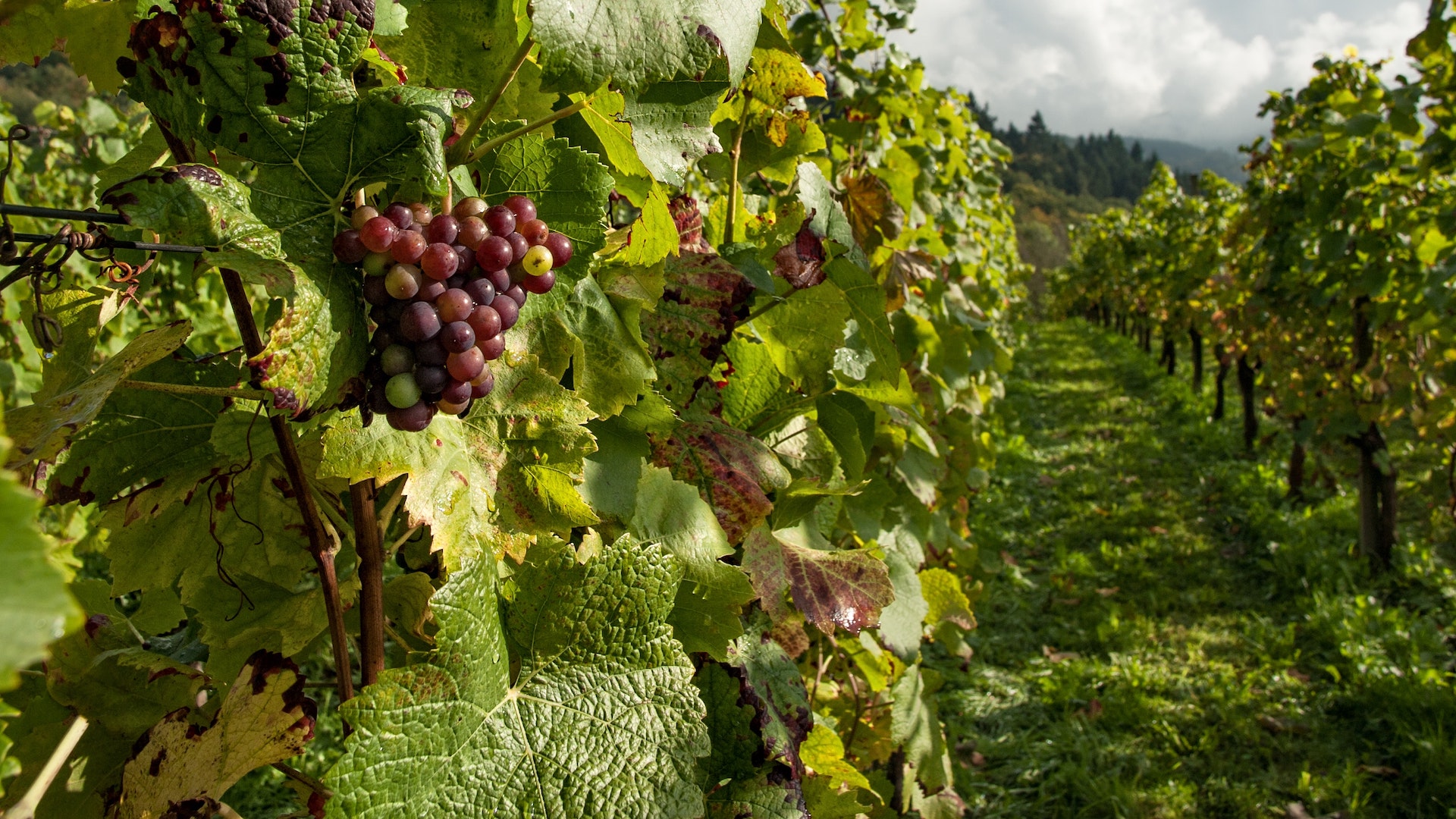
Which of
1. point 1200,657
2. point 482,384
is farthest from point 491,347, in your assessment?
point 1200,657

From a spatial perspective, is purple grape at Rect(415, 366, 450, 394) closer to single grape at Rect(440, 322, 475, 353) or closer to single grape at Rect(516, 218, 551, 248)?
single grape at Rect(440, 322, 475, 353)

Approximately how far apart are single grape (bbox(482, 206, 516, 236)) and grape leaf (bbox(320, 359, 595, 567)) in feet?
0.55

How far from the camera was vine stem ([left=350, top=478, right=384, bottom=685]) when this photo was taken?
0.92m

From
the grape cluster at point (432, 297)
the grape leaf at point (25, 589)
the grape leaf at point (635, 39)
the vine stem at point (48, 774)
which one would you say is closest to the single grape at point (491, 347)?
the grape cluster at point (432, 297)

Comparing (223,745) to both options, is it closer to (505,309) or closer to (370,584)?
(370,584)

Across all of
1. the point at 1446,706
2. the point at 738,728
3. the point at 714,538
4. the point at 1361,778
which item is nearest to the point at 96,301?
the point at 714,538

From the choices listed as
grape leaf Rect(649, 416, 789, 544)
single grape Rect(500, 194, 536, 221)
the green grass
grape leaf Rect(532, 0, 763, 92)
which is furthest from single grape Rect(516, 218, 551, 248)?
the green grass

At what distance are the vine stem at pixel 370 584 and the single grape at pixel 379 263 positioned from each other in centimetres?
31

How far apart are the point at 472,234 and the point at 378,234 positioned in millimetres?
69

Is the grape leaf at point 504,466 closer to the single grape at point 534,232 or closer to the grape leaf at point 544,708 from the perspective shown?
the grape leaf at point 544,708

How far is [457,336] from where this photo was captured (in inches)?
25.8

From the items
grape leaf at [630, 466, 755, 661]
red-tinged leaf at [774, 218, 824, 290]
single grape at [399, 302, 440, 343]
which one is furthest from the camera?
red-tinged leaf at [774, 218, 824, 290]

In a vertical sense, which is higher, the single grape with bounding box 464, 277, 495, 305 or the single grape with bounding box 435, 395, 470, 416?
the single grape with bounding box 464, 277, 495, 305

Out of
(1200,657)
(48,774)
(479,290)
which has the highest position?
(479,290)
